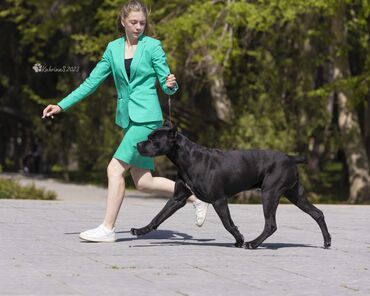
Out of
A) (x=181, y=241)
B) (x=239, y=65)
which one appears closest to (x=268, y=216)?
(x=181, y=241)

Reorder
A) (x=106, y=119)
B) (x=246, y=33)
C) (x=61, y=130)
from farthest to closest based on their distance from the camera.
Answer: (x=61, y=130)
(x=106, y=119)
(x=246, y=33)

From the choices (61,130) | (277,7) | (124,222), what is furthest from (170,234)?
(61,130)

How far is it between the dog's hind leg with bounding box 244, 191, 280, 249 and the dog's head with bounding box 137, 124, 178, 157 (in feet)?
3.15

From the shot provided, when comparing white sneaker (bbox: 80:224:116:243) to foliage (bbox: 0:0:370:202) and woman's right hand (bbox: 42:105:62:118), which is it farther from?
foliage (bbox: 0:0:370:202)

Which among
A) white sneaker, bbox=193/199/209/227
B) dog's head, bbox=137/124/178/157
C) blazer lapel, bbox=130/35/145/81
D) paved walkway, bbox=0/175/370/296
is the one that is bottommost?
paved walkway, bbox=0/175/370/296

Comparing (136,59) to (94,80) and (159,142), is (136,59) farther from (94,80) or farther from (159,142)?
(159,142)

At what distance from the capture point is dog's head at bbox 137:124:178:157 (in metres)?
9.42

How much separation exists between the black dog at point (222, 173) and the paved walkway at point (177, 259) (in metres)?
0.35

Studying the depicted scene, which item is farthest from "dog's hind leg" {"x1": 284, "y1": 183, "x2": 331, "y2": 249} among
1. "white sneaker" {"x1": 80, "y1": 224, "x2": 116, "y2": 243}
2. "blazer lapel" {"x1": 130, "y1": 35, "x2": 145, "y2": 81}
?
"blazer lapel" {"x1": 130, "y1": 35, "x2": 145, "y2": 81}

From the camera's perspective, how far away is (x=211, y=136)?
1078 inches

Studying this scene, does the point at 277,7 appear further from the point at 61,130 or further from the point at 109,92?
the point at 61,130

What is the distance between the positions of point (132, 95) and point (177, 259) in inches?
68.1

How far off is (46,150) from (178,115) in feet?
29.9

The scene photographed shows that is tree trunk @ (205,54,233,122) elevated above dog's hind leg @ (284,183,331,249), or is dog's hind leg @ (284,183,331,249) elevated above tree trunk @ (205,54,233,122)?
tree trunk @ (205,54,233,122)
